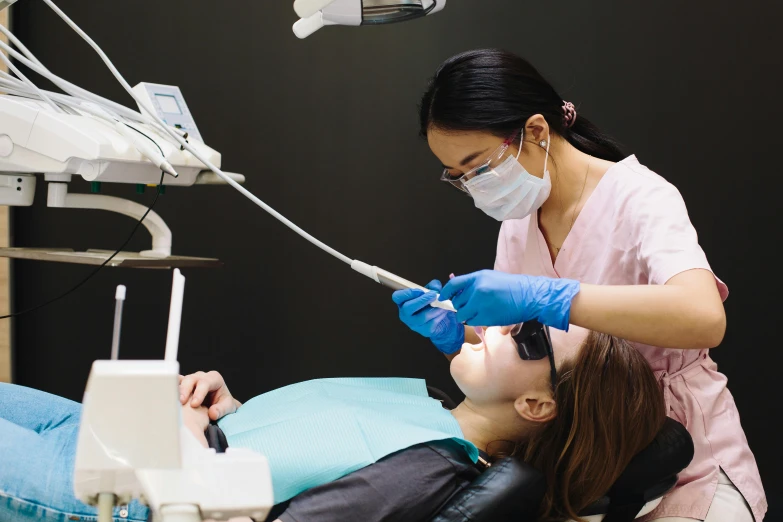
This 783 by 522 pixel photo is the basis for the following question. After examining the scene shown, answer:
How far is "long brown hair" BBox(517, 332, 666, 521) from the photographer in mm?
1400

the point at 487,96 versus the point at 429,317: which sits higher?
the point at 487,96

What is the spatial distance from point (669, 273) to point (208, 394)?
938 mm

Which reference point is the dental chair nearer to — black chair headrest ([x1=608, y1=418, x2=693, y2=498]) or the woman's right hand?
black chair headrest ([x1=608, y1=418, x2=693, y2=498])

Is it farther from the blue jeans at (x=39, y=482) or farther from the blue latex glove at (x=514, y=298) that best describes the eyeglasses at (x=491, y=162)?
the blue jeans at (x=39, y=482)

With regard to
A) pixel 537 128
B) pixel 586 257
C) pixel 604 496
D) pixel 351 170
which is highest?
pixel 537 128

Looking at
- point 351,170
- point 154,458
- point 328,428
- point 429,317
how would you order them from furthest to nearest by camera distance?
1. point 351,170
2. point 429,317
3. point 328,428
4. point 154,458

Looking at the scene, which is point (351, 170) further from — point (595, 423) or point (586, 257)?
point (595, 423)

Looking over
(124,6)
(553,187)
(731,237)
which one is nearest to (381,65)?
(124,6)

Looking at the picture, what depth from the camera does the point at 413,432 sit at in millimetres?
1380

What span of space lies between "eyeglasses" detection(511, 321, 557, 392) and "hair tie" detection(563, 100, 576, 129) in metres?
0.53

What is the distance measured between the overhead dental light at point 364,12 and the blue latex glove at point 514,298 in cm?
54

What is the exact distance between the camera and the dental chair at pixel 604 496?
4.12ft

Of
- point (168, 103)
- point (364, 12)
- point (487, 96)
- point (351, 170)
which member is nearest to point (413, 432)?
point (487, 96)

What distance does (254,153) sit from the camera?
2.72m
